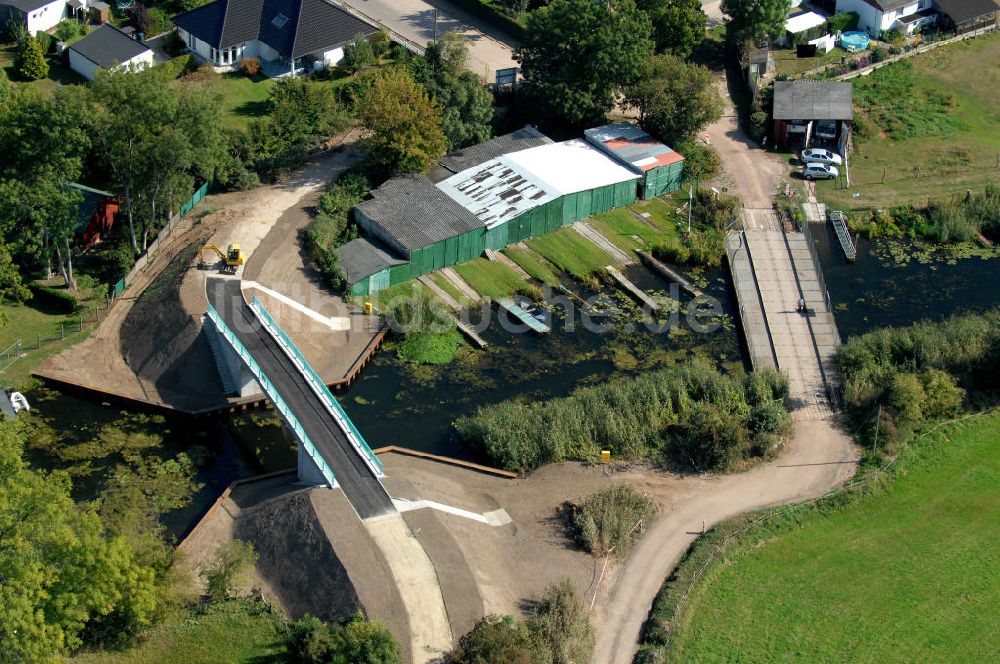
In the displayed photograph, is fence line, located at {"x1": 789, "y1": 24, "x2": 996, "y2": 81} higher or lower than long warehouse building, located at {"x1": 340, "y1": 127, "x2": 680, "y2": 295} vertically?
higher

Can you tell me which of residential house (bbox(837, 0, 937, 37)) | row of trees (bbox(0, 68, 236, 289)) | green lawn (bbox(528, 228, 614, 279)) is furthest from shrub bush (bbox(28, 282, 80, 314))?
residential house (bbox(837, 0, 937, 37))

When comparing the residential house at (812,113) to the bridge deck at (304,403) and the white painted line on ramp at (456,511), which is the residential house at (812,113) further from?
the white painted line on ramp at (456,511)

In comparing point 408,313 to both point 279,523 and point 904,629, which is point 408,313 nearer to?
point 279,523

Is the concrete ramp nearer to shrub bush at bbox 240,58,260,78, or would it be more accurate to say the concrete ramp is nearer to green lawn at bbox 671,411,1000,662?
green lawn at bbox 671,411,1000,662

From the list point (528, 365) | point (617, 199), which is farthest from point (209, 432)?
point (617, 199)

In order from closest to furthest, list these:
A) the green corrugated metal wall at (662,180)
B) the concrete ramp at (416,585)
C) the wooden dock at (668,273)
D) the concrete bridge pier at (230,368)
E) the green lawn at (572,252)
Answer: the concrete ramp at (416,585) < the concrete bridge pier at (230,368) < the wooden dock at (668,273) < the green lawn at (572,252) < the green corrugated metal wall at (662,180)

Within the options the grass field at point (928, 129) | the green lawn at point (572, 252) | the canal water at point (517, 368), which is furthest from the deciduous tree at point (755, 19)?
the green lawn at point (572, 252)
